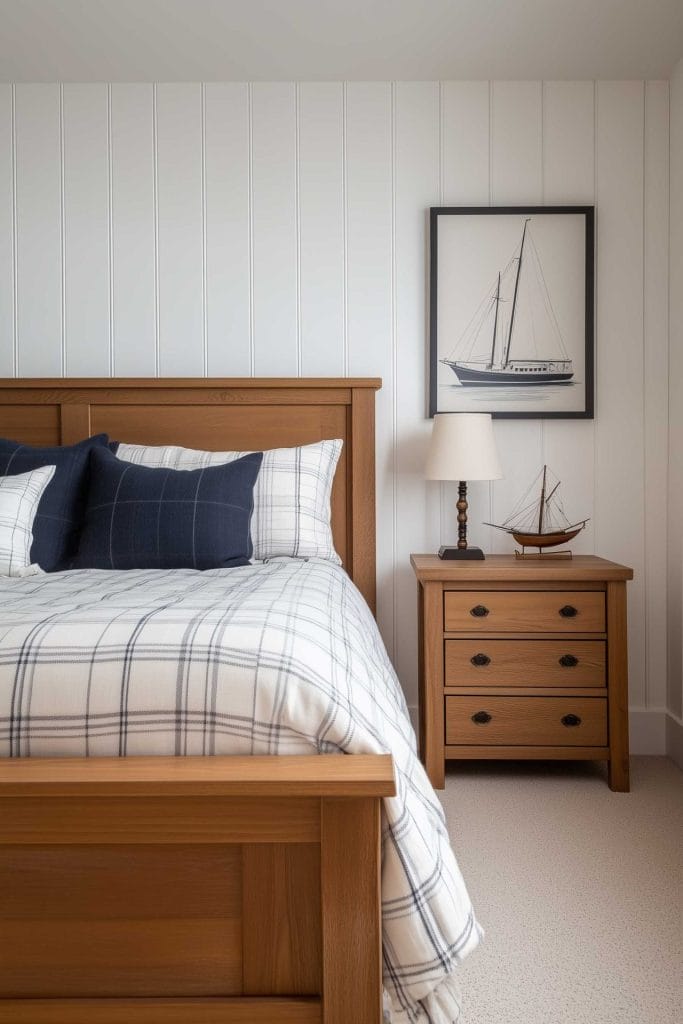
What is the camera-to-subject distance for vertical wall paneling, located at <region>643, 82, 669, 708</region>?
119 inches

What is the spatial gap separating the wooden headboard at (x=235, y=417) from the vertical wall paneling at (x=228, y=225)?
179 mm

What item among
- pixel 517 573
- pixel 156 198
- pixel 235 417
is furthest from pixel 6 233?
pixel 517 573

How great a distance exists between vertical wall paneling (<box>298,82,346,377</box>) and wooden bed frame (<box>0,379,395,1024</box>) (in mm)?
2172

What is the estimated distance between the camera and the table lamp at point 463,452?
2.77 metres

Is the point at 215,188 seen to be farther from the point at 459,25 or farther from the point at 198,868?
the point at 198,868

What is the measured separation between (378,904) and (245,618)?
1.56 ft

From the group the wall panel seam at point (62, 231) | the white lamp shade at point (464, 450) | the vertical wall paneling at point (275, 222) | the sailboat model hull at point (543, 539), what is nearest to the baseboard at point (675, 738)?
the sailboat model hull at point (543, 539)

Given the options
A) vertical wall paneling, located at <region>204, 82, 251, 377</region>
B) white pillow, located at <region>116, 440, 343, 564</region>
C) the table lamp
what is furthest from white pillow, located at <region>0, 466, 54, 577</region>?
the table lamp

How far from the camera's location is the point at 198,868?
1.14m

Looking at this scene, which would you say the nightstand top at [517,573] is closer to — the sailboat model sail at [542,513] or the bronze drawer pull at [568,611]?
the bronze drawer pull at [568,611]

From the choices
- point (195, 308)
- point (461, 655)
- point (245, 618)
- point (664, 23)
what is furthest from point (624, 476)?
point (245, 618)

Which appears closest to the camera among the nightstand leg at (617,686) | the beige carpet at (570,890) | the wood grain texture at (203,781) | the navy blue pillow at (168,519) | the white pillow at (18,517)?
the wood grain texture at (203,781)

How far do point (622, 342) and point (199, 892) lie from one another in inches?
101

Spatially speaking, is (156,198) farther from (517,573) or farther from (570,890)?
(570,890)
